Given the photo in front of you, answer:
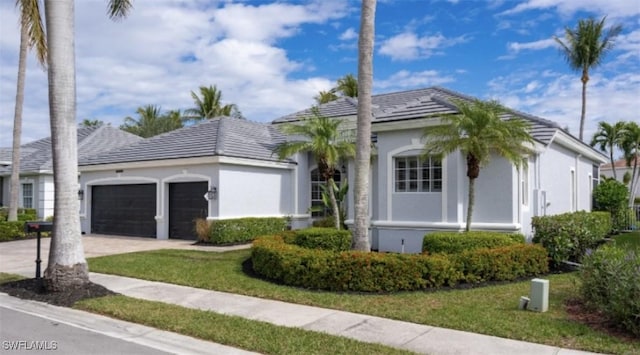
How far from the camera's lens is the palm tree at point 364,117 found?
10.6 m

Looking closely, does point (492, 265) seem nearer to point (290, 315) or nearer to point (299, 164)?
point (290, 315)

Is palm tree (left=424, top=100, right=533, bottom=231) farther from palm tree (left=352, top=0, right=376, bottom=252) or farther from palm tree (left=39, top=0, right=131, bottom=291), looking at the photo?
palm tree (left=39, top=0, right=131, bottom=291)

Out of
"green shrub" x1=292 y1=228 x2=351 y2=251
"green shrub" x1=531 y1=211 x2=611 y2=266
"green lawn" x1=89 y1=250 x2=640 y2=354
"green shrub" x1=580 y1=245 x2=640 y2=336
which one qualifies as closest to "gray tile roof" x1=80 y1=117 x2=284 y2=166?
"green shrub" x1=292 y1=228 x2=351 y2=251

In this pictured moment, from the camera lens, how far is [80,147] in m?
27.1

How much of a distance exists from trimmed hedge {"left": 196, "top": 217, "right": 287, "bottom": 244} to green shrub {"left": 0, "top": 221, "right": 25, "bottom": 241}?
820cm

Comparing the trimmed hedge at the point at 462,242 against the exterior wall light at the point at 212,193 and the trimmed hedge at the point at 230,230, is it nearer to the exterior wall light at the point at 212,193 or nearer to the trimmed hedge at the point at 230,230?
the trimmed hedge at the point at 230,230

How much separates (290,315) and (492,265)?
4671 millimetres

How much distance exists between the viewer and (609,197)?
861 inches

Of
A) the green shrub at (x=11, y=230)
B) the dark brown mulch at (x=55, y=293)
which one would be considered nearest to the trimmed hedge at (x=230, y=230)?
the dark brown mulch at (x=55, y=293)

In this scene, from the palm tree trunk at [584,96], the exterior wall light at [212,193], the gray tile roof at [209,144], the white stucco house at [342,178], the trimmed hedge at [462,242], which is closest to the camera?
the trimmed hedge at [462,242]

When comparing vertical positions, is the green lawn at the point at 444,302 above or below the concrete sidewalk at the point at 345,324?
above

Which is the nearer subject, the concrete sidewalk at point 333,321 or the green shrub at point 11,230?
the concrete sidewalk at point 333,321

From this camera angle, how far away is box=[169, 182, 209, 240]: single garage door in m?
18.5

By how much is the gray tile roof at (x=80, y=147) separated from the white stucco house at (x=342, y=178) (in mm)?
4593
